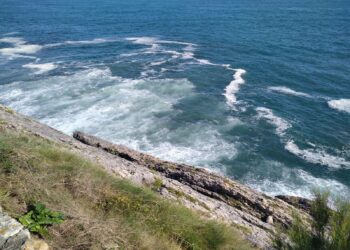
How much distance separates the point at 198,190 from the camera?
2144cm

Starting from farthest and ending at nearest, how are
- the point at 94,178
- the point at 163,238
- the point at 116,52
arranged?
the point at 116,52 < the point at 94,178 < the point at 163,238

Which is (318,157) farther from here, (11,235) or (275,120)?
(11,235)

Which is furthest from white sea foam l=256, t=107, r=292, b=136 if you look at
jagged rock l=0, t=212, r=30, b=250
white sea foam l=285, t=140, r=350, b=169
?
jagged rock l=0, t=212, r=30, b=250

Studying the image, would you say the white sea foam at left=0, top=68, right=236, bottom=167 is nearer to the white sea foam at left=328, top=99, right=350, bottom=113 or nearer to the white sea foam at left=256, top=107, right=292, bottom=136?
the white sea foam at left=256, top=107, right=292, bottom=136

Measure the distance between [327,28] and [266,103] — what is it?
45271 millimetres

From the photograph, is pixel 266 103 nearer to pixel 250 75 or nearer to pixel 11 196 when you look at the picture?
pixel 250 75

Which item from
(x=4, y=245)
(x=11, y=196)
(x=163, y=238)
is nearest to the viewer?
(x=4, y=245)

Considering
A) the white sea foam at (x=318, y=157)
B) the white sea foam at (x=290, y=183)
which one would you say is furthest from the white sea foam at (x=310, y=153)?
the white sea foam at (x=290, y=183)

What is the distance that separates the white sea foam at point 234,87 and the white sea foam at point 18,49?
3680cm

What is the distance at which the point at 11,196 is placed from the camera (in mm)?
9484

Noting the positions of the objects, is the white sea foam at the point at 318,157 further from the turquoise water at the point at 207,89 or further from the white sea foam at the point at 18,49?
the white sea foam at the point at 18,49

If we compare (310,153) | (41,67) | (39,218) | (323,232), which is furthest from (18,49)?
(323,232)

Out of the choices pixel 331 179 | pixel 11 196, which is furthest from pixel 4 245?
pixel 331 179

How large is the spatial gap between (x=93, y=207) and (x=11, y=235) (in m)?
3.61
